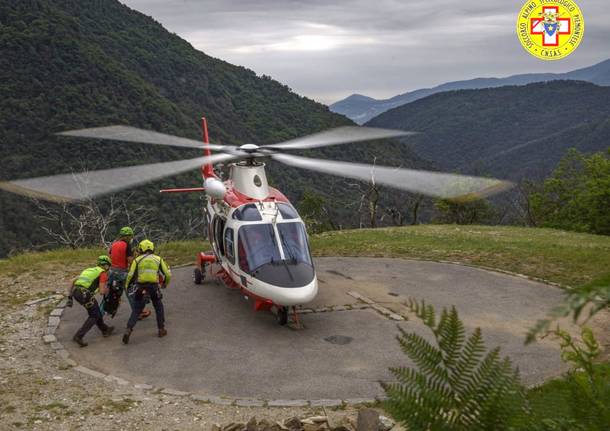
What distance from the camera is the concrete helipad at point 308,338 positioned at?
335 inches

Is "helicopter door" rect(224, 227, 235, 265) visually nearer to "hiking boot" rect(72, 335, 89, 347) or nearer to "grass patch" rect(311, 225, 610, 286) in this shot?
→ "hiking boot" rect(72, 335, 89, 347)

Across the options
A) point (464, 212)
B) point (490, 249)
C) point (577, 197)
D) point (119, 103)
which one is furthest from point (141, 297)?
point (119, 103)

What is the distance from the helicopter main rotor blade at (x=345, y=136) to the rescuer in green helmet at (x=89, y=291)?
3.99 m

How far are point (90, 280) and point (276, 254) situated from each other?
3.22 meters

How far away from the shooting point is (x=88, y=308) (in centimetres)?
975

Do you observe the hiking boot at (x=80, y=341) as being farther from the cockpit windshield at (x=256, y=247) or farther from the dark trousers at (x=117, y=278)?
the cockpit windshield at (x=256, y=247)

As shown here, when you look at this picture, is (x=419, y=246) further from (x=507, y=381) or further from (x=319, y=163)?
(x=507, y=381)

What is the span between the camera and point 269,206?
37.3ft

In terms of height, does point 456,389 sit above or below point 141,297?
above

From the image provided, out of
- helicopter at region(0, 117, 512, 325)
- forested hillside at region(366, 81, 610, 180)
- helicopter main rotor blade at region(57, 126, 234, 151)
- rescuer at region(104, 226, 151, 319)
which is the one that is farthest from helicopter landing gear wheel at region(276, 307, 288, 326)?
forested hillside at region(366, 81, 610, 180)

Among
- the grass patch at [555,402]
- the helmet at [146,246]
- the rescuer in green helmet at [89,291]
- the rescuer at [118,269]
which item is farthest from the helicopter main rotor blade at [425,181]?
the grass patch at [555,402]

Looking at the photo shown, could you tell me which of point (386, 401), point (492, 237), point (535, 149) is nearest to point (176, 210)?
point (492, 237)

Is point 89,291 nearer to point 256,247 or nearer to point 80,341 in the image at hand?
point 80,341

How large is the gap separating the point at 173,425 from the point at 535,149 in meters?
163
